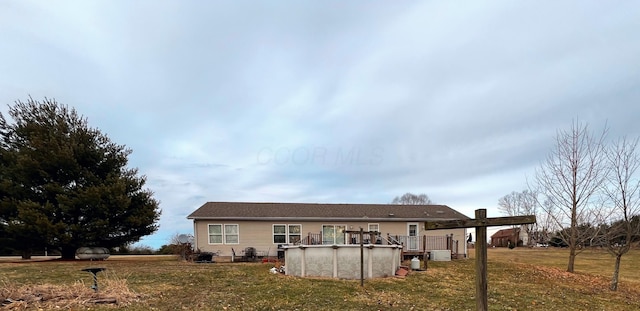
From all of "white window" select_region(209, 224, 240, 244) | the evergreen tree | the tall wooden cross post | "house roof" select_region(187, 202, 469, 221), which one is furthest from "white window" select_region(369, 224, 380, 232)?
the tall wooden cross post

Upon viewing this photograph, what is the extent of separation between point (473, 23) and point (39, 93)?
2229 cm

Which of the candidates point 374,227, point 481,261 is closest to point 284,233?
point 374,227

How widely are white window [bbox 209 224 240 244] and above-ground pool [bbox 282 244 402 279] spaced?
8985 millimetres

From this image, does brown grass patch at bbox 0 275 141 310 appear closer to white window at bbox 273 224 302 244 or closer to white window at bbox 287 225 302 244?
white window at bbox 273 224 302 244

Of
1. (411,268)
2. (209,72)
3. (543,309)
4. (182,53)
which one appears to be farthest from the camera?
(411,268)

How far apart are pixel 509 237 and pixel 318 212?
47.1 meters

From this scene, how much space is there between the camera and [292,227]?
74.1 ft

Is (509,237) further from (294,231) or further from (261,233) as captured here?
(261,233)

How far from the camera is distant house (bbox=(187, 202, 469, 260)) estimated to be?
2139 cm

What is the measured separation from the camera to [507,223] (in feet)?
16.7

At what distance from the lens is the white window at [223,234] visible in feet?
70.5

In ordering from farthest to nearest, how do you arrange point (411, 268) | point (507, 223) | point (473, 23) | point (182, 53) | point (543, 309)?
point (411, 268) → point (182, 53) → point (473, 23) → point (543, 309) → point (507, 223)

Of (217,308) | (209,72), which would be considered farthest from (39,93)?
(217,308)

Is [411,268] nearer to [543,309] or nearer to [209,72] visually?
[543,309]
